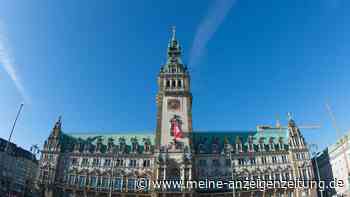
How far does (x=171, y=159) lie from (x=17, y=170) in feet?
224

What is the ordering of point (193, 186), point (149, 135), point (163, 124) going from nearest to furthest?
point (193, 186) < point (163, 124) < point (149, 135)

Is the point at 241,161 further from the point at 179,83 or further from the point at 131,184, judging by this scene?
the point at 131,184

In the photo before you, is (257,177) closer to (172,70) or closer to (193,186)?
(193,186)

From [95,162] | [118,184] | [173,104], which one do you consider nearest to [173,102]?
[173,104]

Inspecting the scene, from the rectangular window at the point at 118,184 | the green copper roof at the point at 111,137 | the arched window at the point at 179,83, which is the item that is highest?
the arched window at the point at 179,83

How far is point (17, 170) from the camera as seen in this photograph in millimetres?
111312

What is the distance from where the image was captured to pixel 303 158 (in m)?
85.3

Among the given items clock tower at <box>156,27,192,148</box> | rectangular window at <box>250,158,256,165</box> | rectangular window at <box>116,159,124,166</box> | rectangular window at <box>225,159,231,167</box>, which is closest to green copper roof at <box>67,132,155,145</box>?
rectangular window at <box>116,159,124,166</box>

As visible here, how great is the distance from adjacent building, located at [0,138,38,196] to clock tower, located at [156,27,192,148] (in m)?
51.6

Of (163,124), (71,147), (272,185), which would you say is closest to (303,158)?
(272,185)

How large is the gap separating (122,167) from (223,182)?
32448 mm

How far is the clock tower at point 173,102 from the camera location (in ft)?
293

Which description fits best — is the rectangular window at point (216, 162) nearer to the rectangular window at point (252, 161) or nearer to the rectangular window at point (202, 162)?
the rectangular window at point (202, 162)

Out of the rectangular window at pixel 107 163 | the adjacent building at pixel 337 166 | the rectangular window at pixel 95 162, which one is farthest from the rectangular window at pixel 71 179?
the adjacent building at pixel 337 166
